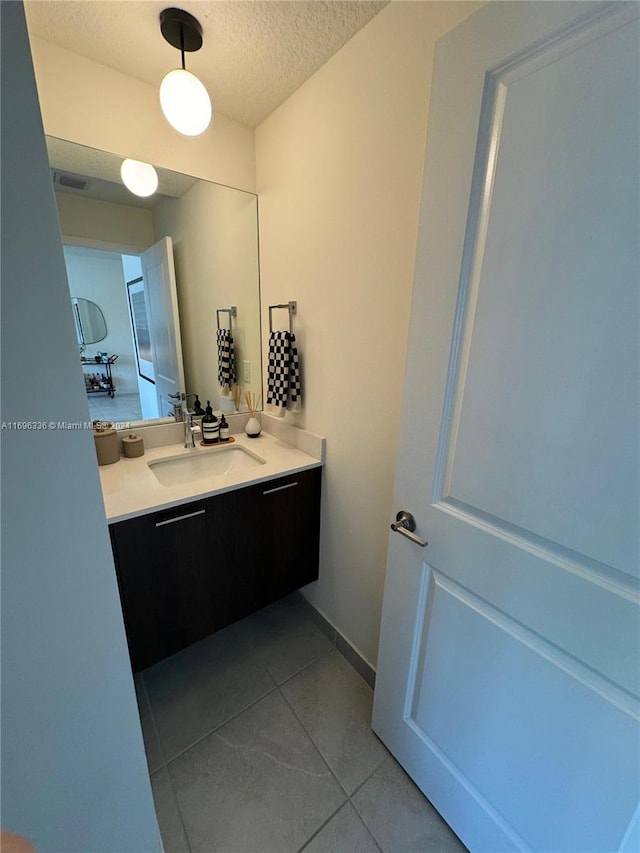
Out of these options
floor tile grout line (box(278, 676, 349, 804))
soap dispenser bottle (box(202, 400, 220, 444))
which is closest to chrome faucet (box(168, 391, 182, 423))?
soap dispenser bottle (box(202, 400, 220, 444))

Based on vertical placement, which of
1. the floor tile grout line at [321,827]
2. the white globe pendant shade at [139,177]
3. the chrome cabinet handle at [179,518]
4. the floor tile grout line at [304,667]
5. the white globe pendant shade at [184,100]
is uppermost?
the white globe pendant shade at [184,100]

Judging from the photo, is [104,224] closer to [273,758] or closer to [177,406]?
[177,406]

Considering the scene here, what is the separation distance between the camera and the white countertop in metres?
1.13

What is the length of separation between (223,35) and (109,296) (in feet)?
3.24

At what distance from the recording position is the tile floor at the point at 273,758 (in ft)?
3.35

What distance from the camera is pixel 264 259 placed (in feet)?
5.52

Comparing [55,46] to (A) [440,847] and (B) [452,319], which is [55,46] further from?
(A) [440,847]

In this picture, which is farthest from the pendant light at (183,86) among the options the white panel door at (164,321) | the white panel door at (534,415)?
the white panel door at (534,415)

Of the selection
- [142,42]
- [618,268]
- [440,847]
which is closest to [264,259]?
[142,42]

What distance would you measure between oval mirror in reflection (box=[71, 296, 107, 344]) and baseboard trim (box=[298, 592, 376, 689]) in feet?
5.41

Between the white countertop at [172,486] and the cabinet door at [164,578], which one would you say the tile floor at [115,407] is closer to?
the white countertop at [172,486]

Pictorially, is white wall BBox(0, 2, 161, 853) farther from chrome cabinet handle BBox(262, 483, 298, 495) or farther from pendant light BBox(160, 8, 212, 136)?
pendant light BBox(160, 8, 212, 136)

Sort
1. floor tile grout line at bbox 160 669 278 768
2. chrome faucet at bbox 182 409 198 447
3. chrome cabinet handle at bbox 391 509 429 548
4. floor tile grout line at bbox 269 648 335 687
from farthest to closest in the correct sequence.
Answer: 1. chrome faucet at bbox 182 409 198 447
2. floor tile grout line at bbox 269 648 335 687
3. floor tile grout line at bbox 160 669 278 768
4. chrome cabinet handle at bbox 391 509 429 548

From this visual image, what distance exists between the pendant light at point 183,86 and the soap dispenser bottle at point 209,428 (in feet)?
3.69
